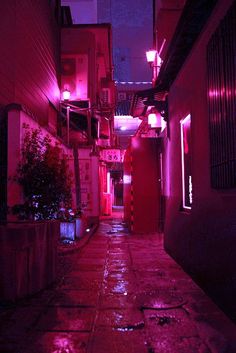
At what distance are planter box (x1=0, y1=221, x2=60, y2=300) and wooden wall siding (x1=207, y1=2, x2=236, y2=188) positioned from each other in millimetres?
3172

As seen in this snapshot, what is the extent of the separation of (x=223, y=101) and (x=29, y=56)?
7.95 m

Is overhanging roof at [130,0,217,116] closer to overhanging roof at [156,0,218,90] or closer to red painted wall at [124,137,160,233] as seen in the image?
overhanging roof at [156,0,218,90]

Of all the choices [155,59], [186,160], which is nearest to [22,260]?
[186,160]

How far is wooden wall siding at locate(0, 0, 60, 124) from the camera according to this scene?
988 centimetres

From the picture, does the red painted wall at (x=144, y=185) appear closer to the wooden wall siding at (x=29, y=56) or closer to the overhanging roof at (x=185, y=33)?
the wooden wall siding at (x=29, y=56)

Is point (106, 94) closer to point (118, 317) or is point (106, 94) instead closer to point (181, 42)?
point (181, 42)

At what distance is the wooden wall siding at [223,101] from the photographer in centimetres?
553

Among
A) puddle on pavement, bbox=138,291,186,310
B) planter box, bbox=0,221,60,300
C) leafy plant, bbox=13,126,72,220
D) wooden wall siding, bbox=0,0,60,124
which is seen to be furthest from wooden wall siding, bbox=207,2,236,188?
wooden wall siding, bbox=0,0,60,124

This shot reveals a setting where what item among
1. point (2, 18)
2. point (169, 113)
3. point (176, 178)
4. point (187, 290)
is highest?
point (2, 18)

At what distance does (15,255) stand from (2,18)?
629cm

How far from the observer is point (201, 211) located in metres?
7.46

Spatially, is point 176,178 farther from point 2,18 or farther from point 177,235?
point 2,18

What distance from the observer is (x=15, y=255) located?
6.18 meters

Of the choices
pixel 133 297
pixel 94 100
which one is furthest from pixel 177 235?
pixel 94 100
